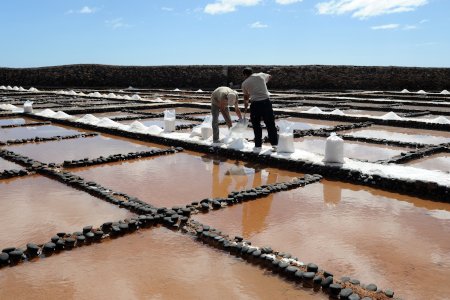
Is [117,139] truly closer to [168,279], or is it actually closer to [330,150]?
[330,150]

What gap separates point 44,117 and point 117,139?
353 centimetres

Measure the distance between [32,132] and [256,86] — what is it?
16.3 ft

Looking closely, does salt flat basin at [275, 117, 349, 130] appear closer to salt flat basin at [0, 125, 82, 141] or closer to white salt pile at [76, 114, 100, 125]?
white salt pile at [76, 114, 100, 125]

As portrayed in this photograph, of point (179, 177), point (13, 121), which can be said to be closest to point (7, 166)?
point (179, 177)

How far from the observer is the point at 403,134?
822 centimetres

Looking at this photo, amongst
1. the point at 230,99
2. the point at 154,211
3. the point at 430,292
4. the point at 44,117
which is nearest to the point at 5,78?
the point at 44,117

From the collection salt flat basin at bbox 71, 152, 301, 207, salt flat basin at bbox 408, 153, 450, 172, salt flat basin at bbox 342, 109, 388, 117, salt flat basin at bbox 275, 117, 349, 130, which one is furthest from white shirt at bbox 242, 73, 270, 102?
salt flat basin at bbox 342, 109, 388, 117

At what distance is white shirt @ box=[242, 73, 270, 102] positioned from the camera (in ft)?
18.8

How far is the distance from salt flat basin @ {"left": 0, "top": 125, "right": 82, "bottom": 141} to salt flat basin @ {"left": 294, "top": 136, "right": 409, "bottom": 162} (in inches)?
169

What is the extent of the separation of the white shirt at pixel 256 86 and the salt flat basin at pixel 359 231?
1.68 m

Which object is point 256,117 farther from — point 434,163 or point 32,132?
point 32,132

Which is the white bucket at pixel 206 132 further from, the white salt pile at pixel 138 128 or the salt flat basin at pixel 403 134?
the salt flat basin at pixel 403 134

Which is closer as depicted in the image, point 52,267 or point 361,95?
point 52,267

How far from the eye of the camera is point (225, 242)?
307 centimetres
